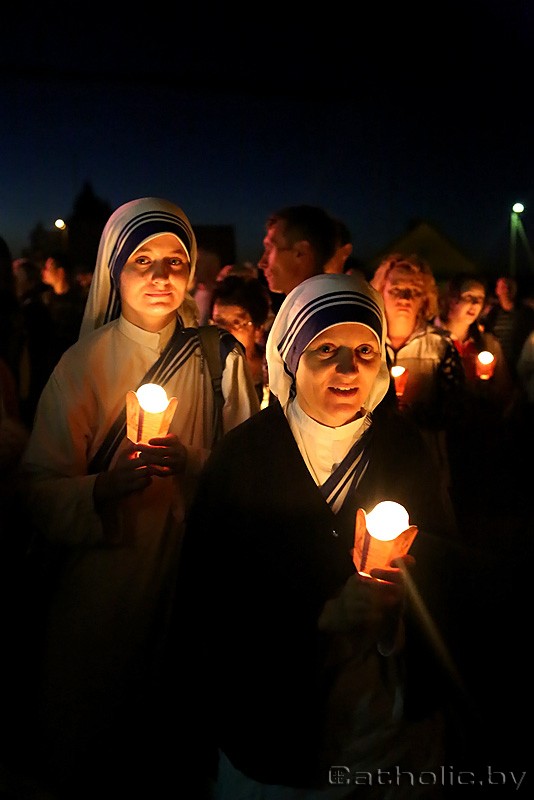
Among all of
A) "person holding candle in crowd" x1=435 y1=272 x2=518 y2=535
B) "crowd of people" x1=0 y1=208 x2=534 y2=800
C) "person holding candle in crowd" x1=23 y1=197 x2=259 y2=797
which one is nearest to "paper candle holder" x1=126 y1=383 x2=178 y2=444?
"crowd of people" x1=0 y1=208 x2=534 y2=800

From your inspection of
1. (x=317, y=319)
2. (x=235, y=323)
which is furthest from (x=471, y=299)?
(x=317, y=319)

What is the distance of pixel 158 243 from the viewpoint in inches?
115

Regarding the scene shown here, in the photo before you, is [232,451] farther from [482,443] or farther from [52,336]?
[482,443]

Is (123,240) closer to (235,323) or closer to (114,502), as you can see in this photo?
(114,502)

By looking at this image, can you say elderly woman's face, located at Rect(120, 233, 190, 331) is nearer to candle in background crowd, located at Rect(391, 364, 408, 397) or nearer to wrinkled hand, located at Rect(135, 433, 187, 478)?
wrinkled hand, located at Rect(135, 433, 187, 478)

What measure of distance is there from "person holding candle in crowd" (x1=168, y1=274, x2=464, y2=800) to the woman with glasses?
7.56 ft

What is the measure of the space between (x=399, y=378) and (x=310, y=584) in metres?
2.29

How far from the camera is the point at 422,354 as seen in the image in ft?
15.9

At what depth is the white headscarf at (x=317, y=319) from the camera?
7.61 ft

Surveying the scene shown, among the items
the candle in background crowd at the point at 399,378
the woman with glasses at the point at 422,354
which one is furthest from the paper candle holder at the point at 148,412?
the woman with glasses at the point at 422,354

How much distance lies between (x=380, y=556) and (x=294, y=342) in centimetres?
80

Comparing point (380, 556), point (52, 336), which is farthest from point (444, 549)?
point (52, 336)

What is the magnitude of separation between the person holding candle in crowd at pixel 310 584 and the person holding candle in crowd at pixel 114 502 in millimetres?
422

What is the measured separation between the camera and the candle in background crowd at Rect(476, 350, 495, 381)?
5234 mm
